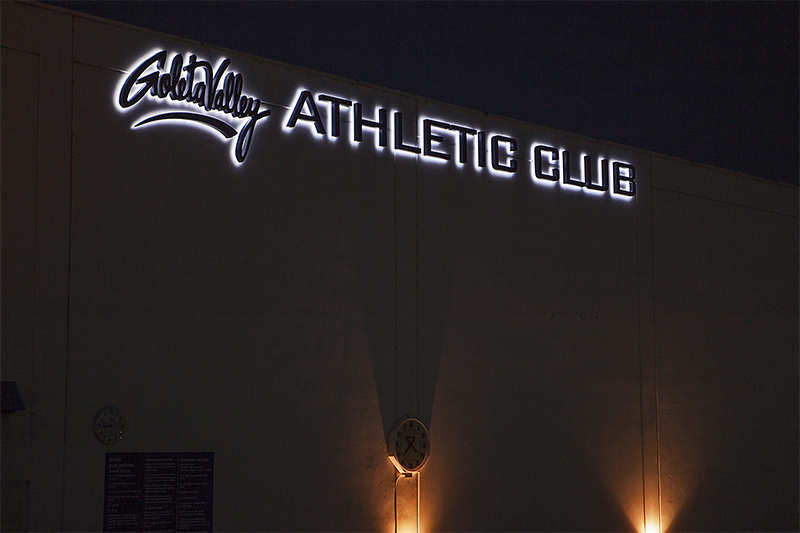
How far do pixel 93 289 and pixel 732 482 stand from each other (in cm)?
924

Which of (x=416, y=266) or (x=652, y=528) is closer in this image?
(x=416, y=266)

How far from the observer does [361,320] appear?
33.2ft

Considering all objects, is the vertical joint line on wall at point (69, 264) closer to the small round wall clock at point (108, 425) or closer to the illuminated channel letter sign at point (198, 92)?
the small round wall clock at point (108, 425)

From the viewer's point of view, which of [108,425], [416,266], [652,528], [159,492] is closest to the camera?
[108,425]

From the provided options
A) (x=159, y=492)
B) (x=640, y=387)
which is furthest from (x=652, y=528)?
(x=159, y=492)

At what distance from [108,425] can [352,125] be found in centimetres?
419

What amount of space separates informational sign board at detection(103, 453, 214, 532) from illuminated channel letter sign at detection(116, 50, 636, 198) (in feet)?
10.3

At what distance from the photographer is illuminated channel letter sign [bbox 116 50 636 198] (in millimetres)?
9281

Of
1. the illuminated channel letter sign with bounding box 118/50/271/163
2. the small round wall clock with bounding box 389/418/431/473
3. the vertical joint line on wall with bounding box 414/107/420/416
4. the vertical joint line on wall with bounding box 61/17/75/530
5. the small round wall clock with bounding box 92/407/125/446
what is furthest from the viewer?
the vertical joint line on wall with bounding box 414/107/420/416

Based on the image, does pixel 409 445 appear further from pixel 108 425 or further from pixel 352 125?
pixel 352 125

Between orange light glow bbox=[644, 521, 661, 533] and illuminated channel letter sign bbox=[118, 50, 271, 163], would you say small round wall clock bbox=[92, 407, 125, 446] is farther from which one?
orange light glow bbox=[644, 521, 661, 533]

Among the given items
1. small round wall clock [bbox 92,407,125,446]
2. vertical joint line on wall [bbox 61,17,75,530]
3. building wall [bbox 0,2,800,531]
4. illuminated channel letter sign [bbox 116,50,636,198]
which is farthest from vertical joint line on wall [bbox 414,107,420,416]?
vertical joint line on wall [bbox 61,17,75,530]

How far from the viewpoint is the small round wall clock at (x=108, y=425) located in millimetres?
8414

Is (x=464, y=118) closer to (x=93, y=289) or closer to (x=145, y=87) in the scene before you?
(x=145, y=87)
